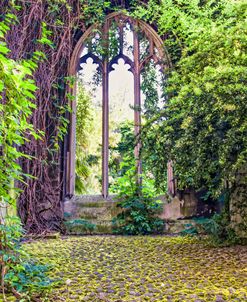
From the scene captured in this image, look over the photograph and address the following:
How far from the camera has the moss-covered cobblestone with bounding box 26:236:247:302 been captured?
160 centimetres

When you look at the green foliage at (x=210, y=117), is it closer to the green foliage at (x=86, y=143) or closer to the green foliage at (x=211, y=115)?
the green foliage at (x=211, y=115)

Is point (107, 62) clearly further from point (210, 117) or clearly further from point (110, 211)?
point (210, 117)

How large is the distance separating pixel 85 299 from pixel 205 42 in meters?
2.58

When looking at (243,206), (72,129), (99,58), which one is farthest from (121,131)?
(243,206)

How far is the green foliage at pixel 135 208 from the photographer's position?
4129 millimetres

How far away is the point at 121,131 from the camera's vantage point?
486cm

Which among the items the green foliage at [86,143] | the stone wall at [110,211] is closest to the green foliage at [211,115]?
the stone wall at [110,211]

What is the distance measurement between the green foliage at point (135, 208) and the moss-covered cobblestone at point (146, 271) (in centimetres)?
95

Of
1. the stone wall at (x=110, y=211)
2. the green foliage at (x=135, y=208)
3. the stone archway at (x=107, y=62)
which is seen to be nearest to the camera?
the green foliage at (x=135, y=208)

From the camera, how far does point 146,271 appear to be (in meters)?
2.07

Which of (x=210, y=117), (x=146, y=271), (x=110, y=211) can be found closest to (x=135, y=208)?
(x=110, y=211)

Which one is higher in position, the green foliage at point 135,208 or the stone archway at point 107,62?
the stone archway at point 107,62

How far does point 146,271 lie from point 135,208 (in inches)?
86.6

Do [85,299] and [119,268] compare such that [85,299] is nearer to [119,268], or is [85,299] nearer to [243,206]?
[119,268]
